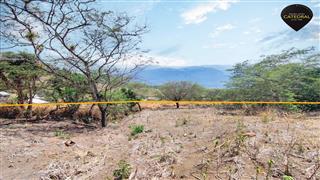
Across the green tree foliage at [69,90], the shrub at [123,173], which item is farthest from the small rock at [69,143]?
the green tree foliage at [69,90]

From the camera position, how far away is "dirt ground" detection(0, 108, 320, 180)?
5.66m

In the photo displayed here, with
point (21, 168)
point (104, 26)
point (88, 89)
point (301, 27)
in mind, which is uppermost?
point (104, 26)

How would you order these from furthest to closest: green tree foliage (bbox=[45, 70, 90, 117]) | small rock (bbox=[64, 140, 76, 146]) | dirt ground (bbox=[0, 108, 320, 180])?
green tree foliage (bbox=[45, 70, 90, 117]) → small rock (bbox=[64, 140, 76, 146]) → dirt ground (bbox=[0, 108, 320, 180])

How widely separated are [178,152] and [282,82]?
826 cm

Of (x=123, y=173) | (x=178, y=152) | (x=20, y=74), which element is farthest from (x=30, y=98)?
(x=123, y=173)

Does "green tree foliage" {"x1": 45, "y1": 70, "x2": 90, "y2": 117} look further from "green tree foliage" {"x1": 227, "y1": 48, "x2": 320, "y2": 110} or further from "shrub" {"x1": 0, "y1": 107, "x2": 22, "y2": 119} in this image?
"green tree foliage" {"x1": 227, "y1": 48, "x2": 320, "y2": 110}

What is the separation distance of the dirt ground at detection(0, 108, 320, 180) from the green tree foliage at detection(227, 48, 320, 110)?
4.68 metres

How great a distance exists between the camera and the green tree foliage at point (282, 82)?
14.1m

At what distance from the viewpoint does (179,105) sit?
1970cm

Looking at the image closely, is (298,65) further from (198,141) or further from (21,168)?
(21,168)

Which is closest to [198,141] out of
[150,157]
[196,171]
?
[150,157]

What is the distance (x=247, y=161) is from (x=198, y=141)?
1.99m

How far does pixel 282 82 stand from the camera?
1421cm

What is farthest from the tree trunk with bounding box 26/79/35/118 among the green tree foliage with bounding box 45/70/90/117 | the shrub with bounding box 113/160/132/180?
the shrub with bounding box 113/160/132/180
